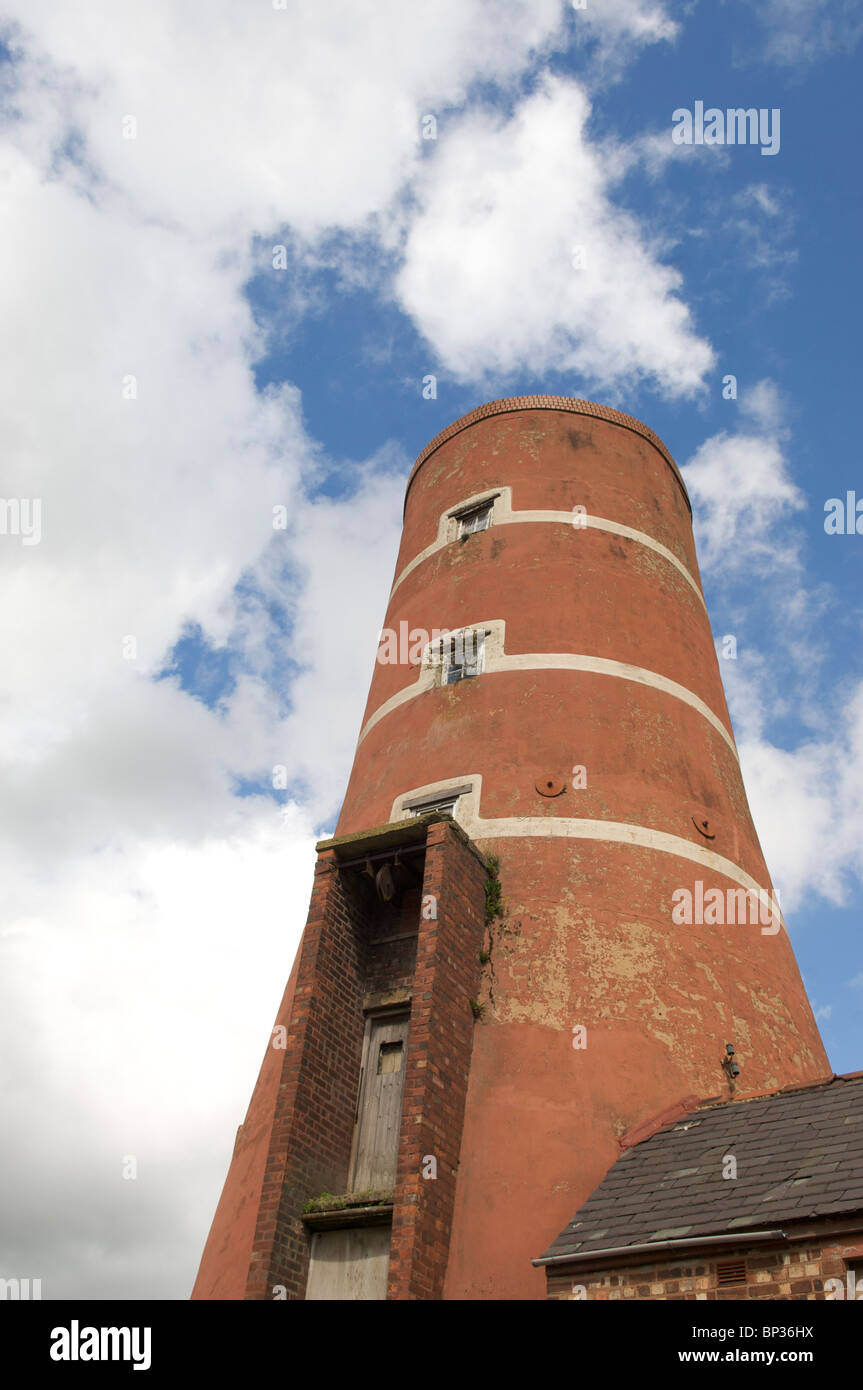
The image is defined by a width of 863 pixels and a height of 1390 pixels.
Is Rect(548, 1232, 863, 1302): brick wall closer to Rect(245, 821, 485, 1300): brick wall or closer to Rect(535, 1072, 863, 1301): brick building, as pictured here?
Answer: Rect(535, 1072, 863, 1301): brick building

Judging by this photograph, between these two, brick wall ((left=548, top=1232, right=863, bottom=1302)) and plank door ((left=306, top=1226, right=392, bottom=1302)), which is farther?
plank door ((left=306, top=1226, right=392, bottom=1302))

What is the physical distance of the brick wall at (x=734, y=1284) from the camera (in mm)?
8883

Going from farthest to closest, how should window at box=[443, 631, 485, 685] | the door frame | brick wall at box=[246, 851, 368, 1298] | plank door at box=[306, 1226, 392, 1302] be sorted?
window at box=[443, 631, 485, 685], the door frame, brick wall at box=[246, 851, 368, 1298], plank door at box=[306, 1226, 392, 1302]

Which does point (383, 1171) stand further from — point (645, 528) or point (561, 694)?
point (645, 528)

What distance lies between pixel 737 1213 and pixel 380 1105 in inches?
211

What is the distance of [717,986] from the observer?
14883mm

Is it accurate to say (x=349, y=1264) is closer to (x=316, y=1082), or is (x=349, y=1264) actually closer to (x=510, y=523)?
(x=316, y=1082)

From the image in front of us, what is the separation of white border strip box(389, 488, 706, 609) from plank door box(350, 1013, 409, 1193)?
30.6 ft

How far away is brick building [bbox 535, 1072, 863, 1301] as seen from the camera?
9016mm

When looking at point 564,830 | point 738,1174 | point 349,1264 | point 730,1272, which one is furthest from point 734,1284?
point 564,830

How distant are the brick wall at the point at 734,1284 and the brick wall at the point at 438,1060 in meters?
1.67

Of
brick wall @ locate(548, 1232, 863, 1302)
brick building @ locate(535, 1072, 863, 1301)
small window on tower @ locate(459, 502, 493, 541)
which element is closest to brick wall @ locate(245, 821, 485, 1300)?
brick building @ locate(535, 1072, 863, 1301)

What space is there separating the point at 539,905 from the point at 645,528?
335 inches

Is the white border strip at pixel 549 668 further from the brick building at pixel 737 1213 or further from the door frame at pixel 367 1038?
the brick building at pixel 737 1213
